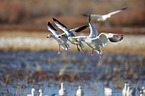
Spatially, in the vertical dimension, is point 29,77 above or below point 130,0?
below

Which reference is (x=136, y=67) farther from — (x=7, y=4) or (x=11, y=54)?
(x=7, y=4)

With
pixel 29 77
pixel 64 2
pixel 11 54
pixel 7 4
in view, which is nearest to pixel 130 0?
pixel 64 2

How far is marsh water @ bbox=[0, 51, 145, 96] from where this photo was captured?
1118 centimetres

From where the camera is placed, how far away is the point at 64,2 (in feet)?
264

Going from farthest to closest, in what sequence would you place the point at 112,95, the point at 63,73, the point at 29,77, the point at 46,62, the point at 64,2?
the point at 64,2 → the point at 46,62 → the point at 63,73 → the point at 29,77 → the point at 112,95

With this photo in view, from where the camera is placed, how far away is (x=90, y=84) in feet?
40.0

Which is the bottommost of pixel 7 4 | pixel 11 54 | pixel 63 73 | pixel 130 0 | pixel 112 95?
pixel 112 95

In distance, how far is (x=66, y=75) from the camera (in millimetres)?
13828

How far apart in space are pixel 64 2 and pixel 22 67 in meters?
65.7

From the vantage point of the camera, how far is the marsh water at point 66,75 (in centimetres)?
1118

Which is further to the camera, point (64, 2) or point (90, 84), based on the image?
point (64, 2)

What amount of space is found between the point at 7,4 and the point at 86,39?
48.3 metres

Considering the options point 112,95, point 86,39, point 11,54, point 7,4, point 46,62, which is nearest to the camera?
point 86,39

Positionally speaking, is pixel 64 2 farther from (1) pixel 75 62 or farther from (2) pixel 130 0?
(1) pixel 75 62
